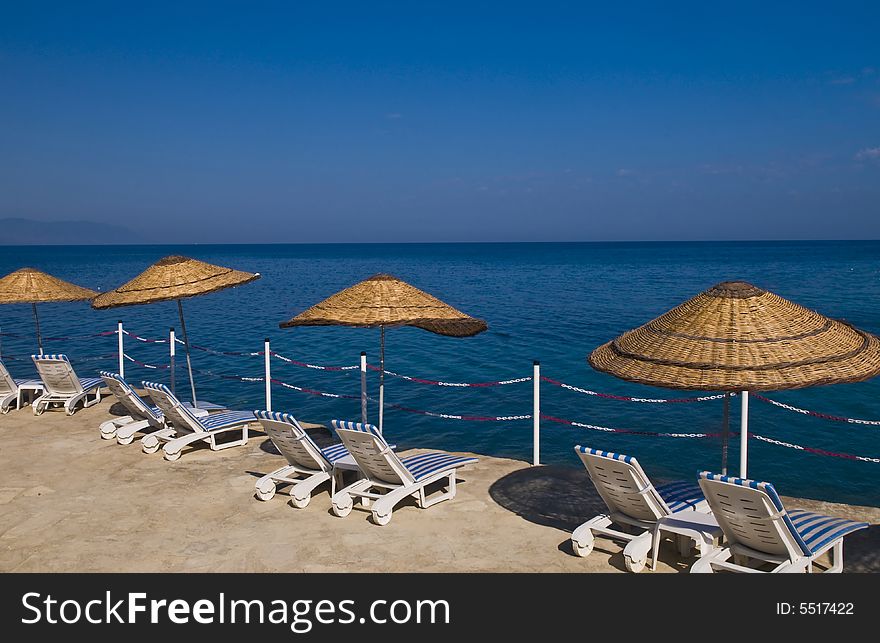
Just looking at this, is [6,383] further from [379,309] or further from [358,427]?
[358,427]

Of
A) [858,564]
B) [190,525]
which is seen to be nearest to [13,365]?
[190,525]

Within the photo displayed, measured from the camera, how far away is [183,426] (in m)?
8.75

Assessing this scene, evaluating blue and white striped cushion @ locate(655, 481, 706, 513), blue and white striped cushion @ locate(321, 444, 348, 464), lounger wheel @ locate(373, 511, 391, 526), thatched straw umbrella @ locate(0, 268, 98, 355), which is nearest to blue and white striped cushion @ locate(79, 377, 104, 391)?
thatched straw umbrella @ locate(0, 268, 98, 355)

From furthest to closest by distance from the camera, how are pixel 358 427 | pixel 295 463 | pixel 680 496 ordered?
pixel 295 463 → pixel 358 427 → pixel 680 496

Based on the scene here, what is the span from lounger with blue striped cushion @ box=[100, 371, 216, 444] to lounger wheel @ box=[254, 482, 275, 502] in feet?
7.89

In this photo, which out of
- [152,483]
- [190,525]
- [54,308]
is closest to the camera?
[190,525]

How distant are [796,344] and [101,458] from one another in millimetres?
7336

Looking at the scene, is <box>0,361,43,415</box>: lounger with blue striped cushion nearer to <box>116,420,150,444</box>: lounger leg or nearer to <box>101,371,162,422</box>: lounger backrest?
<box>101,371,162,422</box>: lounger backrest

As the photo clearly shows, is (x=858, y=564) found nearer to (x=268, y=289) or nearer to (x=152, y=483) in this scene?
(x=152, y=483)

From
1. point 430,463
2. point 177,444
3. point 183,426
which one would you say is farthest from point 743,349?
point 183,426

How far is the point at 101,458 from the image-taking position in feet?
27.4

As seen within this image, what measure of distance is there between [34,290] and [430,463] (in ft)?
26.0

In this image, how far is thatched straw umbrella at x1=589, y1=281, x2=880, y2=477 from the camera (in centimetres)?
491

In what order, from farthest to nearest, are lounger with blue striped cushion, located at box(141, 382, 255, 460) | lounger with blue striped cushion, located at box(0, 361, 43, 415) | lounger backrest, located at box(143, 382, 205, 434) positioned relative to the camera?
1. lounger with blue striped cushion, located at box(0, 361, 43, 415)
2. lounger backrest, located at box(143, 382, 205, 434)
3. lounger with blue striped cushion, located at box(141, 382, 255, 460)
